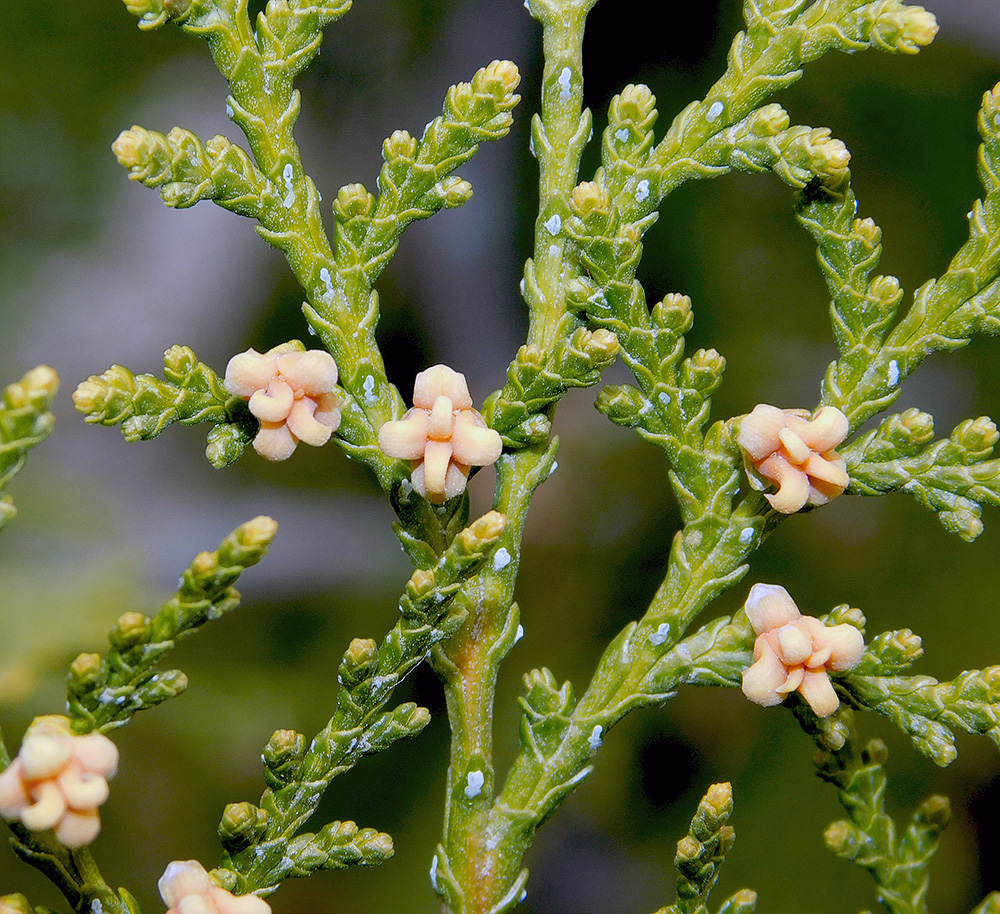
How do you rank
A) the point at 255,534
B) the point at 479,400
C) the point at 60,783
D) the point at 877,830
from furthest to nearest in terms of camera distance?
the point at 479,400, the point at 877,830, the point at 255,534, the point at 60,783

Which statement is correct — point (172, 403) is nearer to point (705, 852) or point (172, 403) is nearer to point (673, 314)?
point (673, 314)

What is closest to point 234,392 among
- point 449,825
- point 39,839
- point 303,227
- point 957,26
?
point 303,227

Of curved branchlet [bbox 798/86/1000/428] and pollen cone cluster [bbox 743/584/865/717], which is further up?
curved branchlet [bbox 798/86/1000/428]

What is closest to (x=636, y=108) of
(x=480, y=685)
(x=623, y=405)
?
(x=623, y=405)

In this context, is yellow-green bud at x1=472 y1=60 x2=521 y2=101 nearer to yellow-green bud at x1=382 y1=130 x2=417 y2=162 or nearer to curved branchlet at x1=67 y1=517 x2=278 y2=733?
yellow-green bud at x1=382 y1=130 x2=417 y2=162

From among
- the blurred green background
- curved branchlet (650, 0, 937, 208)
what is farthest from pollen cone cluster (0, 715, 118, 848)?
the blurred green background

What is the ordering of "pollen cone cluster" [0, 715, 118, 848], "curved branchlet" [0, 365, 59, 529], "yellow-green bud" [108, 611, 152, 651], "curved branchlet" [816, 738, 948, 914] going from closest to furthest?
"pollen cone cluster" [0, 715, 118, 848], "curved branchlet" [0, 365, 59, 529], "yellow-green bud" [108, 611, 152, 651], "curved branchlet" [816, 738, 948, 914]

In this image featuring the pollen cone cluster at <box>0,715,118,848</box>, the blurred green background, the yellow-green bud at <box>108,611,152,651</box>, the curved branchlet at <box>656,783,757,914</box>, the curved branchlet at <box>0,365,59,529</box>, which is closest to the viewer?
A: the pollen cone cluster at <box>0,715,118,848</box>
